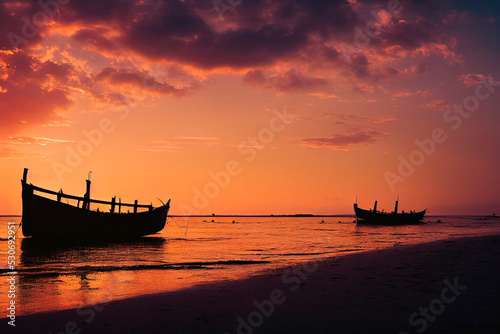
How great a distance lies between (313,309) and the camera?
6.96 meters

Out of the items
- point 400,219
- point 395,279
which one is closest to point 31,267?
point 395,279

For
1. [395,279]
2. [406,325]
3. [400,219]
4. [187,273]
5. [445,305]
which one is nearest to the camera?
[406,325]

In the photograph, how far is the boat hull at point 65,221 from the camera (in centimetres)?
3353

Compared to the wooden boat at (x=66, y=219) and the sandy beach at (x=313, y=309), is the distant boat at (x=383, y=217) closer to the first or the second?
the wooden boat at (x=66, y=219)

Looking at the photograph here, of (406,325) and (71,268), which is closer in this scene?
(406,325)

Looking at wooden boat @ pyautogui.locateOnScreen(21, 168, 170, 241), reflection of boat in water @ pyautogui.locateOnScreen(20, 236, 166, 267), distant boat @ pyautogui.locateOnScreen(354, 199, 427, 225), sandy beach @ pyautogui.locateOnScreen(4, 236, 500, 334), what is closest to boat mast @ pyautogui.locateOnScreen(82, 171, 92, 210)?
wooden boat @ pyautogui.locateOnScreen(21, 168, 170, 241)

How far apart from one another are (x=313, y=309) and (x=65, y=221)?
Answer: 3380cm

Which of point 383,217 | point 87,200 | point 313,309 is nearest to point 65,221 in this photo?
point 87,200

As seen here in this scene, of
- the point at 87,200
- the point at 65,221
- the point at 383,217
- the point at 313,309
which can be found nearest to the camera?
the point at 313,309

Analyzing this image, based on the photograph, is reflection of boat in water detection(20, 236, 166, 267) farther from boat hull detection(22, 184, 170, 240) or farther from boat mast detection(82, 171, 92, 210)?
boat mast detection(82, 171, 92, 210)

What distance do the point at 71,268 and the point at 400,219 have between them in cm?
9351

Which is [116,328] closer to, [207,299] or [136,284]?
[207,299]

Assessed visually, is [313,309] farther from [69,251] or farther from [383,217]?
[383,217]

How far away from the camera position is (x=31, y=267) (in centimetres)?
1778
